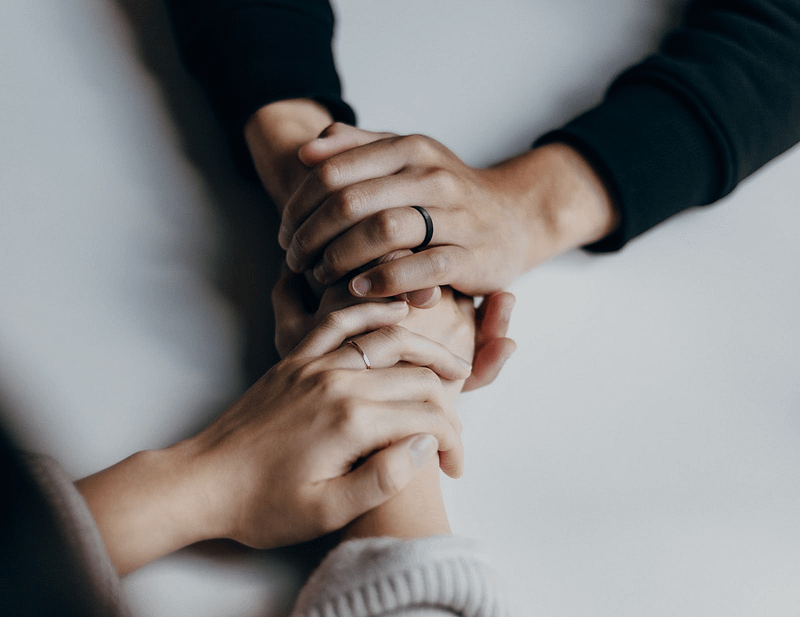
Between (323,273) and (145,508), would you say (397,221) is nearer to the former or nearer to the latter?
(323,273)

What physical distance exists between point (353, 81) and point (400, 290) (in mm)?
430

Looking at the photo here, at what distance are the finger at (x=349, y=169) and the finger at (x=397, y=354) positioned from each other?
0.54ft

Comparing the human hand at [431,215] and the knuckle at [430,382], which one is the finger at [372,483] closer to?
the knuckle at [430,382]

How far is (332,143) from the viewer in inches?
31.7

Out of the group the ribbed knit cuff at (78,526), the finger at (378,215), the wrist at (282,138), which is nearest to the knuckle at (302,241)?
the finger at (378,215)

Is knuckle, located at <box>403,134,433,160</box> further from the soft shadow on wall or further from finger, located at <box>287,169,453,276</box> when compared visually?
the soft shadow on wall

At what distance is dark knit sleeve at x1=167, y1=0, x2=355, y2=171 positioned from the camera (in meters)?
0.91

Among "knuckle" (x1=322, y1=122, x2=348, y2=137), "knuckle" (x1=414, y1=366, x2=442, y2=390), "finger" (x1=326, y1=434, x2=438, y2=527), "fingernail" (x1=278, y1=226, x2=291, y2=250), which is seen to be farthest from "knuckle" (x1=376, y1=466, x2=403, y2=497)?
"knuckle" (x1=322, y1=122, x2=348, y2=137)

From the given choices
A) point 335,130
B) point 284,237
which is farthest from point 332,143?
point 284,237

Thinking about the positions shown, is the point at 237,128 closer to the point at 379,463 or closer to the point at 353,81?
the point at 353,81

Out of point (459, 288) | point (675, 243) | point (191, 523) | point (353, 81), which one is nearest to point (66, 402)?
point (191, 523)

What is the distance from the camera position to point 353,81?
1010 mm

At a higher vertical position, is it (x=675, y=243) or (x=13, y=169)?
(x=13, y=169)

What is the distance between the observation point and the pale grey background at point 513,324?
652mm
